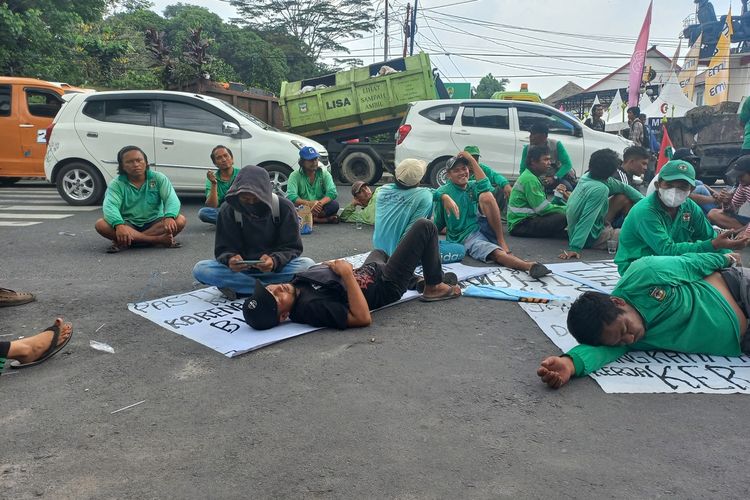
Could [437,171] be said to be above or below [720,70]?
below

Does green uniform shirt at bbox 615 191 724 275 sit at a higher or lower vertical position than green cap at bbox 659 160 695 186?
lower

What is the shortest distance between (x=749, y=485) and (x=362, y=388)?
182cm

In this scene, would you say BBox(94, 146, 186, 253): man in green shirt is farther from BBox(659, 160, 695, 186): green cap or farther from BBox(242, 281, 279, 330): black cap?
BBox(659, 160, 695, 186): green cap

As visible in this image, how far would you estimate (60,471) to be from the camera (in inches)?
97.8

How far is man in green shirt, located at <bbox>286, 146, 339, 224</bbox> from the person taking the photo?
8.47 meters

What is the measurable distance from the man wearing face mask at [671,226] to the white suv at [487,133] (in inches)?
240

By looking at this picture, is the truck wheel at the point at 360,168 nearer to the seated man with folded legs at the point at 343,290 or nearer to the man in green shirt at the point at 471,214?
the man in green shirt at the point at 471,214

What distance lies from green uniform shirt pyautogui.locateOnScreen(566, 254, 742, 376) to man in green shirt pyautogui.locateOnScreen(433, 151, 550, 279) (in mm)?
2449

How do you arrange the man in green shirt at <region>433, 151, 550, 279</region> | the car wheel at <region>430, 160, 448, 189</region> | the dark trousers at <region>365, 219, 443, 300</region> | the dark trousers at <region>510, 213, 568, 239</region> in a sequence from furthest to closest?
the car wheel at <region>430, 160, 448, 189</region>, the dark trousers at <region>510, 213, 568, 239</region>, the man in green shirt at <region>433, 151, 550, 279</region>, the dark trousers at <region>365, 219, 443, 300</region>

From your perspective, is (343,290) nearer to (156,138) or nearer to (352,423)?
(352,423)

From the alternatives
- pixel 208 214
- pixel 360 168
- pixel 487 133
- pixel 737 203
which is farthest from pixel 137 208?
pixel 360 168

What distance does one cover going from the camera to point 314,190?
871 centimetres

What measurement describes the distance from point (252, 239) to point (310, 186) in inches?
158

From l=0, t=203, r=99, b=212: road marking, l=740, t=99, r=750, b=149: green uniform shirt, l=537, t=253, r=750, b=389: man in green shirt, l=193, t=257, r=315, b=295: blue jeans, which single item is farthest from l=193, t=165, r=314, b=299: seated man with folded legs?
l=740, t=99, r=750, b=149: green uniform shirt
